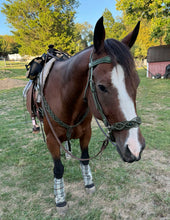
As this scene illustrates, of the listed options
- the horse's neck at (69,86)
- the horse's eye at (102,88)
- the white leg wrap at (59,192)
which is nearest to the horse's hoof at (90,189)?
the white leg wrap at (59,192)

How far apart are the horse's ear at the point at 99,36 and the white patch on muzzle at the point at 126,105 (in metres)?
0.27

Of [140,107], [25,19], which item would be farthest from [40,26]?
[140,107]

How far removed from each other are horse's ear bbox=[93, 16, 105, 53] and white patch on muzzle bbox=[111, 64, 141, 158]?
0.27m

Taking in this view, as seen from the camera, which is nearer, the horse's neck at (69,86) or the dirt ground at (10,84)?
the horse's neck at (69,86)

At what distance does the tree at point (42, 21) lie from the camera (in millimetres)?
13953

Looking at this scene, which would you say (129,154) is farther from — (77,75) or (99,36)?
(99,36)

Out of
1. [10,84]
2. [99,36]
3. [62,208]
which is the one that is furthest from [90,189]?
[10,84]

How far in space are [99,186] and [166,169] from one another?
1.31 m

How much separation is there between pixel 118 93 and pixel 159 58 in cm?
1682

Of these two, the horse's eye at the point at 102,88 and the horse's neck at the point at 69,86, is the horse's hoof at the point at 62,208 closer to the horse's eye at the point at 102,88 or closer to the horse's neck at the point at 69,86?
the horse's neck at the point at 69,86

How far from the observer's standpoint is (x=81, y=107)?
1789 millimetres

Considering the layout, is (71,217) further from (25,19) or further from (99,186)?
(25,19)

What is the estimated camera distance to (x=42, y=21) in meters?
13.8

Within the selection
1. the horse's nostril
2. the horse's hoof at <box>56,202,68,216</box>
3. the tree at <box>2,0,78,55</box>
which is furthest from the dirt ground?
the horse's nostril
